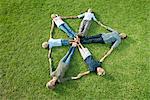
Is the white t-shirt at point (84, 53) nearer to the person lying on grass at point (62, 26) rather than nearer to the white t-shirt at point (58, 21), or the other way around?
the person lying on grass at point (62, 26)

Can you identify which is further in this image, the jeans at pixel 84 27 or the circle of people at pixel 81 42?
the jeans at pixel 84 27

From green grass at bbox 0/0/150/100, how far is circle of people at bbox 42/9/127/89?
0.07 meters

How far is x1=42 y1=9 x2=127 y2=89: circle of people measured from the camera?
5.09 metres

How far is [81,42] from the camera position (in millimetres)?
5480

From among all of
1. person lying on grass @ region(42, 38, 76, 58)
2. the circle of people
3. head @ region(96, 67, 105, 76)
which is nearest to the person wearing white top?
the circle of people

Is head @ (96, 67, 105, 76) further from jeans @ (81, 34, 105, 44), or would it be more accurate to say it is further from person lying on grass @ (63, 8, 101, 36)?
person lying on grass @ (63, 8, 101, 36)

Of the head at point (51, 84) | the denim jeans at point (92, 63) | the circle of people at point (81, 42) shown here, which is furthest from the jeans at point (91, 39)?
the head at point (51, 84)

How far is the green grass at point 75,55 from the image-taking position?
5.01 meters

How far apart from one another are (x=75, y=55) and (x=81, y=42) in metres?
0.23

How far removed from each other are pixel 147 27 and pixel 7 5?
223cm

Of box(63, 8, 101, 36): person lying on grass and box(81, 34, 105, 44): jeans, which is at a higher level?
box(63, 8, 101, 36): person lying on grass

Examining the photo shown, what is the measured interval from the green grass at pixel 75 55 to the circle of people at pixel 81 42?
69 millimetres

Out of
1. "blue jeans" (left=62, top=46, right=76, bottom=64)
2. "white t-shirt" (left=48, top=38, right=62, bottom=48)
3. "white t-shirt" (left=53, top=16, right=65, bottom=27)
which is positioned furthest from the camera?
"white t-shirt" (left=53, top=16, right=65, bottom=27)

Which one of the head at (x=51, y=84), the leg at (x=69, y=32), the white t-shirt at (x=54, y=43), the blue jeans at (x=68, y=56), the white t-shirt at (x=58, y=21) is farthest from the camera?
the white t-shirt at (x=58, y=21)
